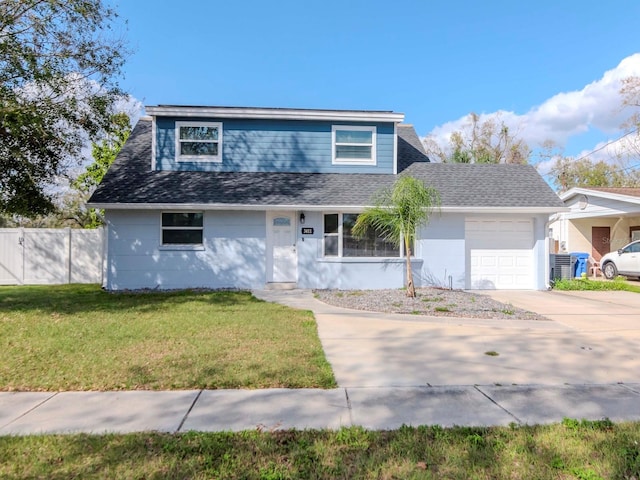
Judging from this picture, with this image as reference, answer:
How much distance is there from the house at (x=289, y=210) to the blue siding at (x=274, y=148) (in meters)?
0.03

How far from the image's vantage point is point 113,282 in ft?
38.7

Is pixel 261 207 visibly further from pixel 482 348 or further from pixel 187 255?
pixel 482 348

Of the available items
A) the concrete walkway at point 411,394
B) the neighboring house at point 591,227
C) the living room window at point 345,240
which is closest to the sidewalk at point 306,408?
the concrete walkway at point 411,394

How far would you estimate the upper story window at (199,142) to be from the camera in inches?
508

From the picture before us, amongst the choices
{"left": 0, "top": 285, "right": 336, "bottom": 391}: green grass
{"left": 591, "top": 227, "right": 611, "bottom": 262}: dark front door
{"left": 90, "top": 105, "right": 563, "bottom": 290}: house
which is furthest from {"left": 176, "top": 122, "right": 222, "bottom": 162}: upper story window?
{"left": 591, "top": 227, "right": 611, "bottom": 262}: dark front door

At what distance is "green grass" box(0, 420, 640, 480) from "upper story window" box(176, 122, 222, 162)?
10.8m

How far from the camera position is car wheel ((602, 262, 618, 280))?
16219mm

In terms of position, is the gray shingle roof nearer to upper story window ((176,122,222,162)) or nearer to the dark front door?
Result: upper story window ((176,122,222,162))

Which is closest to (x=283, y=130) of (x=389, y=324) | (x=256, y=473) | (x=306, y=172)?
(x=306, y=172)

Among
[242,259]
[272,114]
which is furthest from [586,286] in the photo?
[272,114]

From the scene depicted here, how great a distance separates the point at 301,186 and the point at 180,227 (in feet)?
12.7

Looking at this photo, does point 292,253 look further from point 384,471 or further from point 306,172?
point 384,471

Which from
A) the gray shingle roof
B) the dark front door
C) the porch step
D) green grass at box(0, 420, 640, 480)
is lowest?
green grass at box(0, 420, 640, 480)

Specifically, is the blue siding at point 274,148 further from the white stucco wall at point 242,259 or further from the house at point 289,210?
the white stucco wall at point 242,259
